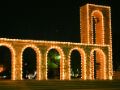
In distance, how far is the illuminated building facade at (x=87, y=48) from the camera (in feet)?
136

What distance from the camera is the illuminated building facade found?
41344 mm

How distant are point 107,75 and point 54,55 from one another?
508 inches

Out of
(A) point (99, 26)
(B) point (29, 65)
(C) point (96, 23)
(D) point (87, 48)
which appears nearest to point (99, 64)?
(D) point (87, 48)

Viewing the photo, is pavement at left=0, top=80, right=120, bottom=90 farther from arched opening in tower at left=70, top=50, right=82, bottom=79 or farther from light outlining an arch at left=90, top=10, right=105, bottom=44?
arched opening in tower at left=70, top=50, right=82, bottom=79

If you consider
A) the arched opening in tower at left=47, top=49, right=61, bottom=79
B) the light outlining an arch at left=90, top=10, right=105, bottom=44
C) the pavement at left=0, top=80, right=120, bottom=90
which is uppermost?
the light outlining an arch at left=90, top=10, right=105, bottom=44

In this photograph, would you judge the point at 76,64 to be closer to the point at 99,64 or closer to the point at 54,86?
the point at 99,64

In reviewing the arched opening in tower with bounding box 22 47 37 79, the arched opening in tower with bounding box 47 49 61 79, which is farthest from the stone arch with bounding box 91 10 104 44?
the arched opening in tower with bounding box 22 47 37 79

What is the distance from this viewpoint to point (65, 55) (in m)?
42.8

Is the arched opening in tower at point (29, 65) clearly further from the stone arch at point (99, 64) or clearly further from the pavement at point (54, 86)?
the pavement at point (54, 86)

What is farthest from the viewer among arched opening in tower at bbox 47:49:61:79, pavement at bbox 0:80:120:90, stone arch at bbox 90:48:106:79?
arched opening in tower at bbox 47:49:61:79

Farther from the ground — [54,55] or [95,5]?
[95,5]

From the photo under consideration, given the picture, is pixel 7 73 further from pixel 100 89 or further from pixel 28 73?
pixel 100 89

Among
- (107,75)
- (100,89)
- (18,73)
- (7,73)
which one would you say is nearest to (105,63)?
(107,75)

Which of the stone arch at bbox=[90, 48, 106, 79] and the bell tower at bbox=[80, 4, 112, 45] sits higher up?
the bell tower at bbox=[80, 4, 112, 45]
